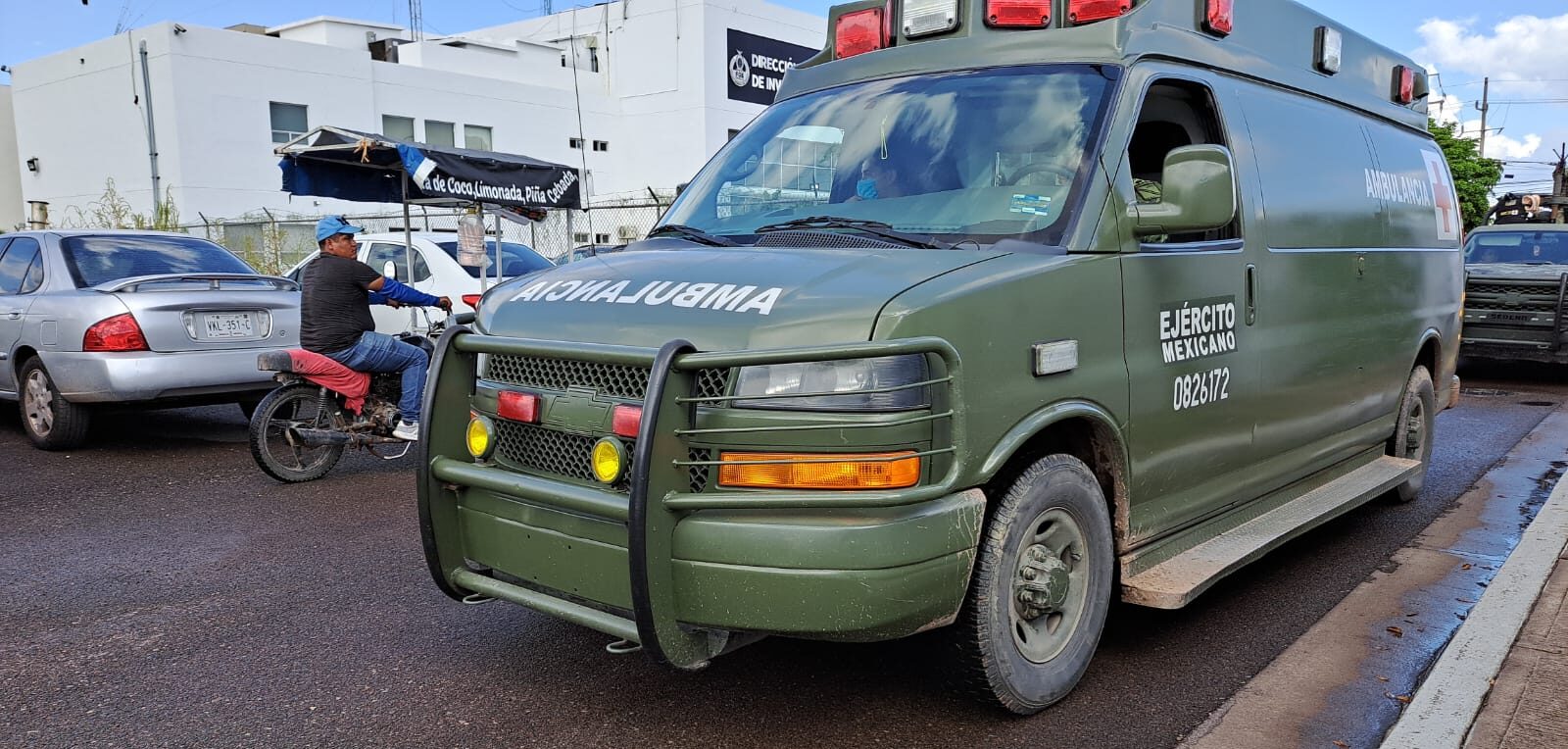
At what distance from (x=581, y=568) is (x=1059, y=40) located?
2.56 m

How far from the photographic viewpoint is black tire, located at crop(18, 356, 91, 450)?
807 centimetres

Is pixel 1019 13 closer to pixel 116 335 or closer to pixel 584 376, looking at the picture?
pixel 584 376

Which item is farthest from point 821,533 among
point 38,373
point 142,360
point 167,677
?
point 38,373

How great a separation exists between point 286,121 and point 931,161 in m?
30.1

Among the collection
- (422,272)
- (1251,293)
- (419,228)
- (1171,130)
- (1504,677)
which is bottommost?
(1504,677)

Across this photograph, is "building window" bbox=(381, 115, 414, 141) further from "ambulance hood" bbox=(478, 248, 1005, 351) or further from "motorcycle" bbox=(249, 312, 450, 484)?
"ambulance hood" bbox=(478, 248, 1005, 351)

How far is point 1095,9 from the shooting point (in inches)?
162

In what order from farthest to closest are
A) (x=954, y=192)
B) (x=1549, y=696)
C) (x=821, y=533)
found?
(x=954, y=192)
(x=1549, y=696)
(x=821, y=533)

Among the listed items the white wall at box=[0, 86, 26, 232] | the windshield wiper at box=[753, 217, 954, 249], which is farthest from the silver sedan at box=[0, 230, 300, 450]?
the white wall at box=[0, 86, 26, 232]

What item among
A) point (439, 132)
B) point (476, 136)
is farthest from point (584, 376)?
point (476, 136)

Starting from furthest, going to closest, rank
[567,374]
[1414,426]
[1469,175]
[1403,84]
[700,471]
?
[1469,175] → [1414,426] → [1403,84] → [567,374] → [700,471]

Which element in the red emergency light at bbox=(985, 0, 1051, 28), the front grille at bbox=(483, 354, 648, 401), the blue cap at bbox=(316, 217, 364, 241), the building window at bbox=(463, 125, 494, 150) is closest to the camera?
the front grille at bbox=(483, 354, 648, 401)

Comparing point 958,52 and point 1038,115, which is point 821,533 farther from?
point 958,52

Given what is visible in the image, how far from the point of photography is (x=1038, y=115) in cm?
396
